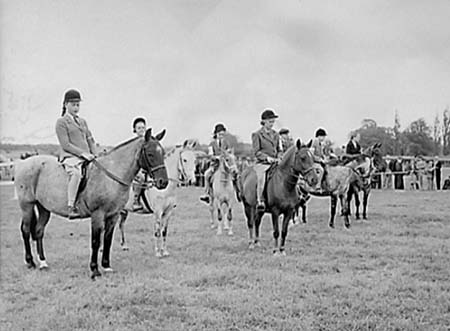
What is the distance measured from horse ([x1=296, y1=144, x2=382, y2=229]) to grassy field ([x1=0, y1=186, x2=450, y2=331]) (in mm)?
789

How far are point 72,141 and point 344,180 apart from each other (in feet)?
19.6

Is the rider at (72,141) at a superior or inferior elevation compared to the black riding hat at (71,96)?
inferior

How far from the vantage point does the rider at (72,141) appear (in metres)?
5.57

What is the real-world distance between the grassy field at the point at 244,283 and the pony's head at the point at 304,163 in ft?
3.58

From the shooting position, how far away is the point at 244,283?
206 inches

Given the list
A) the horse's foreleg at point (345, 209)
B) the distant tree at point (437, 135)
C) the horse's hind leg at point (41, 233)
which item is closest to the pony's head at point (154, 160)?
the horse's hind leg at point (41, 233)

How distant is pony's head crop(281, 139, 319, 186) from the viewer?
6605mm

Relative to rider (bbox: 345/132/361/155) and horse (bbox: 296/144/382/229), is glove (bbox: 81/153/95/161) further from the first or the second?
rider (bbox: 345/132/361/155)

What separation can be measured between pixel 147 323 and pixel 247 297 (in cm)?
107

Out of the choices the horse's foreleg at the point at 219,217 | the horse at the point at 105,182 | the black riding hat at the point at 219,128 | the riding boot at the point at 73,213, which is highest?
the black riding hat at the point at 219,128

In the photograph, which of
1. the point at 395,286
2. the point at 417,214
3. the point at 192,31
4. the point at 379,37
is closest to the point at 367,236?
the point at 417,214

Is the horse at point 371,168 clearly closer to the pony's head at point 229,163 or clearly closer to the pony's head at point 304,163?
the pony's head at point 229,163

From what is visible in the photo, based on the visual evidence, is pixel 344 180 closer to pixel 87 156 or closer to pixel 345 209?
pixel 345 209

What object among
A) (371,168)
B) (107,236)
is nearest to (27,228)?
(107,236)
